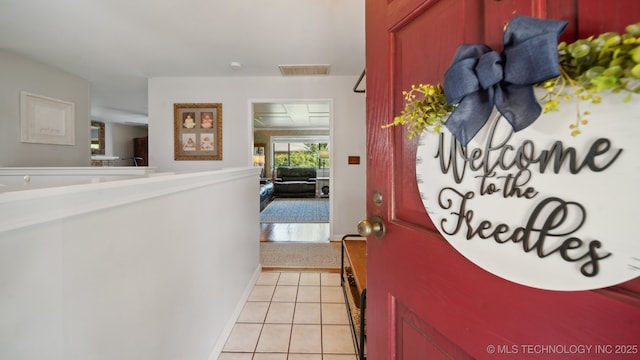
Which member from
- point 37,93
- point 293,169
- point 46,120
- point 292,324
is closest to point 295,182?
point 293,169

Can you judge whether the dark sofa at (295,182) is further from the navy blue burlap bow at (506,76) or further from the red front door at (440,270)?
the navy blue burlap bow at (506,76)

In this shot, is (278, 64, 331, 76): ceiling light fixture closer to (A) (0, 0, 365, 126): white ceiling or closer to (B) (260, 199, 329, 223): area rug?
(A) (0, 0, 365, 126): white ceiling

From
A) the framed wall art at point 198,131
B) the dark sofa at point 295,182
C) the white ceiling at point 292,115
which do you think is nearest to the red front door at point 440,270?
the framed wall art at point 198,131

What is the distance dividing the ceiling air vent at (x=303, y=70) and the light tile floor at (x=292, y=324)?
8.56 feet

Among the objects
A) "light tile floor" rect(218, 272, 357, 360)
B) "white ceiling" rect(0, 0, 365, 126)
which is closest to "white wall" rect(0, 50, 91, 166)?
"white ceiling" rect(0, 0, 365, 126)

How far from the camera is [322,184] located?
320 inches

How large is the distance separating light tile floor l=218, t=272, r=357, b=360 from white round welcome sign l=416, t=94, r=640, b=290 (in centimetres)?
142

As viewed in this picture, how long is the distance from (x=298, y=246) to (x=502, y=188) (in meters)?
3.02

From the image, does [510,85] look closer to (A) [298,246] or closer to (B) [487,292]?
(B) [487,292]

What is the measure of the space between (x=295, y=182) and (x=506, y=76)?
7589mm

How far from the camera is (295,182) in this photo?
788 centimetres

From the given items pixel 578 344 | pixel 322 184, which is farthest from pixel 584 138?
pixel 322 184

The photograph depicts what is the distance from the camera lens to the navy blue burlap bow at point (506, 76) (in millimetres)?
328

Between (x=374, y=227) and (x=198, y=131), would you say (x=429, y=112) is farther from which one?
(x=198, y=131)
